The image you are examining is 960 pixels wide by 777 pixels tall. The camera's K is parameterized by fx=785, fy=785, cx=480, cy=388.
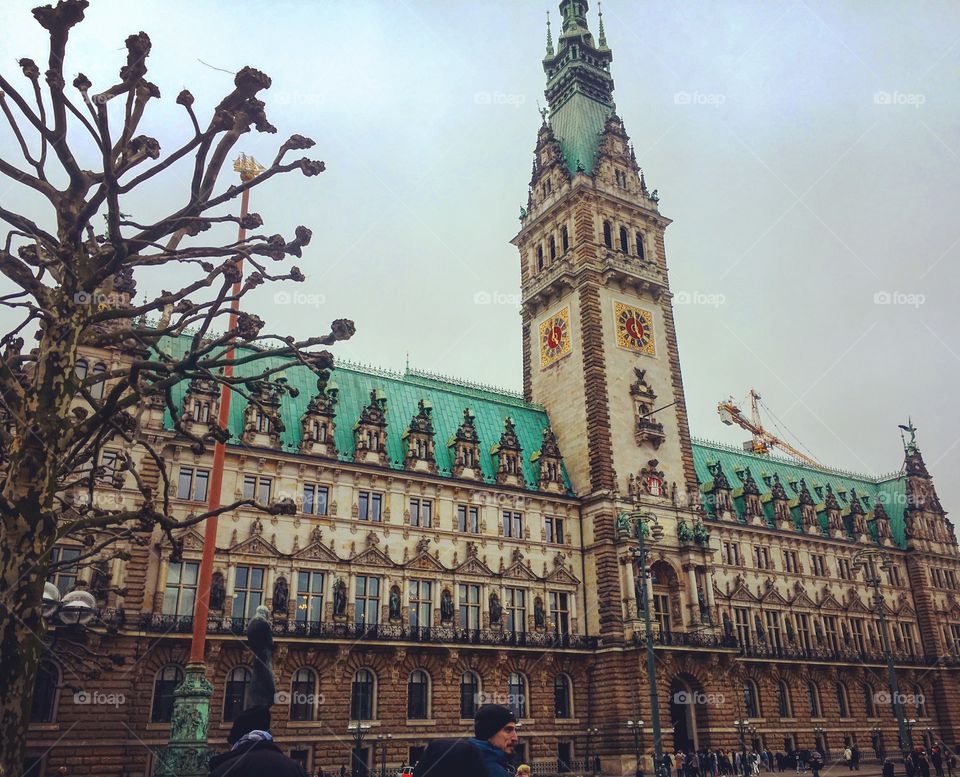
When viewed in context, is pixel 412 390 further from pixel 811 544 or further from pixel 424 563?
pixel 811 544

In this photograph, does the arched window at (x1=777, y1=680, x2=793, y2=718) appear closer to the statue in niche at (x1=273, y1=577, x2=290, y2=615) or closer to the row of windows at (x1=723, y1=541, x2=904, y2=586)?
the row of windows at (x1=723, y1=541, x2=904, y2=586)

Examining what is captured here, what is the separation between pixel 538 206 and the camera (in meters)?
66.2

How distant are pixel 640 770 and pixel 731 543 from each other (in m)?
24.2

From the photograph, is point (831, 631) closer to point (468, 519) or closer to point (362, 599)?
point (468, 519)

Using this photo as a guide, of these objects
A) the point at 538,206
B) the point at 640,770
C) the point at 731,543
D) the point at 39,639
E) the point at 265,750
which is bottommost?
the point at 640,770

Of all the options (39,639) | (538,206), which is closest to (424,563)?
(538,206)

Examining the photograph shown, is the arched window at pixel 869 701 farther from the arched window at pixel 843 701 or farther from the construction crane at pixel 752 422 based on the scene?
the construction crane at pixel 752 422

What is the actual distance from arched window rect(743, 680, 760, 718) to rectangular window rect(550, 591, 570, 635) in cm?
1512

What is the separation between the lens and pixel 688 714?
167 ft

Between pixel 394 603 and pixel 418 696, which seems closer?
pixel 418 696

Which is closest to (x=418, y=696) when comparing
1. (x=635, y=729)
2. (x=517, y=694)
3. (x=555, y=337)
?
(x=517, y=694)

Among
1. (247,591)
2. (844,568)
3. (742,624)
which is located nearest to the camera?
(247,591)

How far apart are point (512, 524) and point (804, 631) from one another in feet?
96.0

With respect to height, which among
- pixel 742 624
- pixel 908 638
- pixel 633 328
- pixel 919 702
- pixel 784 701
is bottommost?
pixel 919 702
